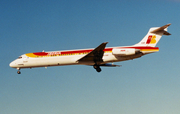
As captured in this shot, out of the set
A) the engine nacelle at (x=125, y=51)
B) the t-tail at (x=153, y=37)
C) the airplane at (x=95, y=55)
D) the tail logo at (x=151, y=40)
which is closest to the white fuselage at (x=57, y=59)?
the airplane at (x=95, y=55)

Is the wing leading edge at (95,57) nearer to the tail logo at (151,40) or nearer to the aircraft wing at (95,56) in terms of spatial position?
the aircraft wing at (95,56)

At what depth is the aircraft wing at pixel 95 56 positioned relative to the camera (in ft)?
99.8

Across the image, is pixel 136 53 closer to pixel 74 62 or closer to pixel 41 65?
pixel 74 62

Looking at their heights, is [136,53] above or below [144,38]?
below

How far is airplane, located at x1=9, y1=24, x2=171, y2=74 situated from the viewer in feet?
101

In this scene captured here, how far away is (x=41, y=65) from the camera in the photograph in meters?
33.6

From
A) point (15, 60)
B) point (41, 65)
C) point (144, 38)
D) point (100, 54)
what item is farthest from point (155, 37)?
point (15, 60)

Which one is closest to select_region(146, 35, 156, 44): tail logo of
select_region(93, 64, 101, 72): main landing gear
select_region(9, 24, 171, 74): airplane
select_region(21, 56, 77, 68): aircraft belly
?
select_region(9, 24, 171, 74): airplane

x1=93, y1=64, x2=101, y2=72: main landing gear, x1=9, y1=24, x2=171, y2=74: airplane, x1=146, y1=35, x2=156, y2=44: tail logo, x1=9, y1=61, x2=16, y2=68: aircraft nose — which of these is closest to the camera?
x1=9, y1=24, x2=171, y2=74: airplane

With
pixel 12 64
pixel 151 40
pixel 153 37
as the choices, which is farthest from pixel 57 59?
pixel 153 37

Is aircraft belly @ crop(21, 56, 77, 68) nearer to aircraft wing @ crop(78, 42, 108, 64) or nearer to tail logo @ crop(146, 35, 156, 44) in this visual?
aircraft wing @ crop(78, 42, 108, 64)

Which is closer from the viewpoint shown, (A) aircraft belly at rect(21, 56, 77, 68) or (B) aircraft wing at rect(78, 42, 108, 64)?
(B) aircraft wing at rect(78, 42, 108, 64)

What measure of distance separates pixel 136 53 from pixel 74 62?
26.9 ft

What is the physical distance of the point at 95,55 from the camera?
31.5 meters
